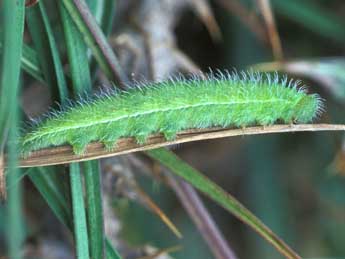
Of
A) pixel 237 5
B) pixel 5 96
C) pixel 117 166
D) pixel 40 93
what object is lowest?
pixel 5 96

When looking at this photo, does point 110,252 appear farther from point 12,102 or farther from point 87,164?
point 12,102

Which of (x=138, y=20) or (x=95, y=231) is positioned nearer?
(x=95, y=231)

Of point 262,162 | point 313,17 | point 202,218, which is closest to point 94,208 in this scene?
point 202,218

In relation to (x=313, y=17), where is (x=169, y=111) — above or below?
below

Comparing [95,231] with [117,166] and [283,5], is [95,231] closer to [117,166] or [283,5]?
[117,166]

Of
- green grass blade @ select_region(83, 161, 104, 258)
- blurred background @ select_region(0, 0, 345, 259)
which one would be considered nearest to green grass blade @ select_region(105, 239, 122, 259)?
green grass blade @ select_region(83, 161, 104, 258)

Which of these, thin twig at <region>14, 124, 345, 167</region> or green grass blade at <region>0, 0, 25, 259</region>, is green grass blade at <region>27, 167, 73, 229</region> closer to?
thin twig at <region>14, 124, 345, 167</region>

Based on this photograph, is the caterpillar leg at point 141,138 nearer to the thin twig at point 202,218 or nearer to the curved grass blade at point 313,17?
the thin twig at point 202,218

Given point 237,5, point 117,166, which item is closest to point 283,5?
point 237,5
